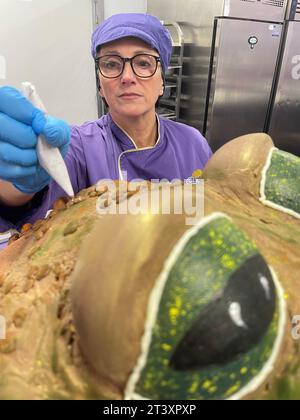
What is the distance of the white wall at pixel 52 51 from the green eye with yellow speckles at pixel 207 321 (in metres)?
2.55

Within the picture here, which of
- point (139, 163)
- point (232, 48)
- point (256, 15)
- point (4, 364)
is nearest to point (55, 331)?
point (4, 364)

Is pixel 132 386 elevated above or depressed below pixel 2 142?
below

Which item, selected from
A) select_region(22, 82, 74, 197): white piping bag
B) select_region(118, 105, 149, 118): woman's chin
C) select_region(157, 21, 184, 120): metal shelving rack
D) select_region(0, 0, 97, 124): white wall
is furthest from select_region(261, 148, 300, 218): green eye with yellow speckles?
select_region(157, 21, 184, 120): metal shelving rack

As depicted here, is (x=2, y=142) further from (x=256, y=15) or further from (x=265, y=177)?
(x=256, y=15)

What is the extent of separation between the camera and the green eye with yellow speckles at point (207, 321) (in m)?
0.44

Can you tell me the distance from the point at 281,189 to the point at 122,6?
10.3 ft

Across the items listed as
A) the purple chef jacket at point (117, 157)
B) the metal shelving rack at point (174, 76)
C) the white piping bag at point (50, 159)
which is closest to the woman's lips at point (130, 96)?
the purple chef jacket at point (117, 157)

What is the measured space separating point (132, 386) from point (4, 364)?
20 cm

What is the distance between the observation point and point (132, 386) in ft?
1.55

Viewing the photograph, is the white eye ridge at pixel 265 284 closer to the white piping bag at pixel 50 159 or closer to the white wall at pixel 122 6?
the white piping bag at pixel 50 159

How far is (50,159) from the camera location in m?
0.82

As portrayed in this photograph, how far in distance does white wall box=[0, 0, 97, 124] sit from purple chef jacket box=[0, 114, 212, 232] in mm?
1398

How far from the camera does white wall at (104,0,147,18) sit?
3.17 metres

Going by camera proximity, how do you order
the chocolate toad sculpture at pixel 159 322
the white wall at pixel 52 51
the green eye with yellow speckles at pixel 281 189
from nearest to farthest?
the chocolate toad sculpture at pixel 159 322, the green eye with yellow speckles at pixel 281 189, the white wall at pixel 52 51
